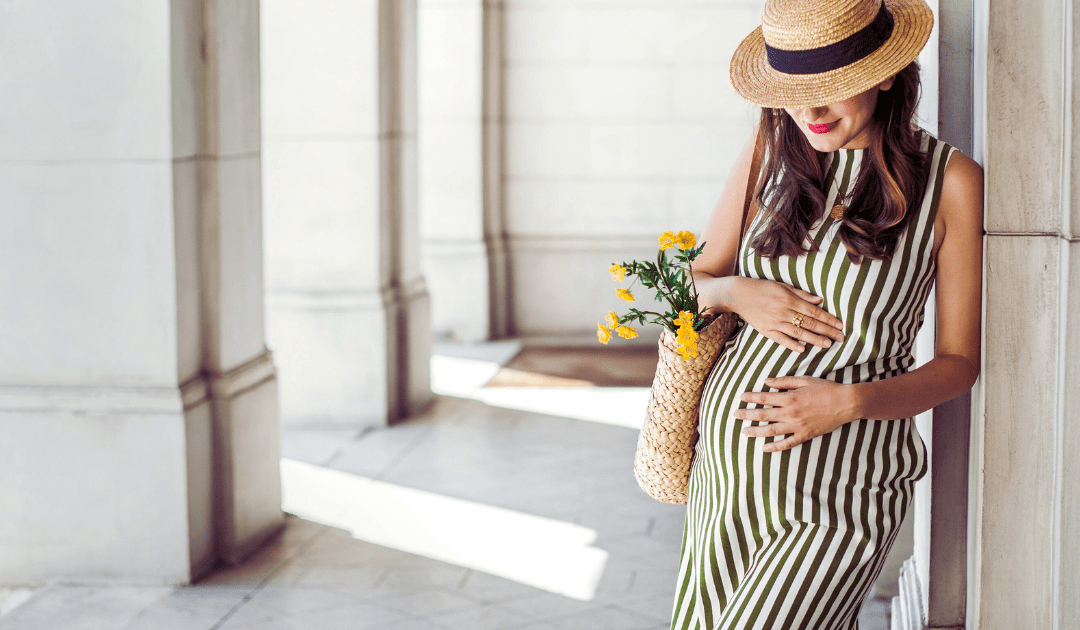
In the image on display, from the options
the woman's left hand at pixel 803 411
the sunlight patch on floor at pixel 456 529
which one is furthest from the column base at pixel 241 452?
the woman's left hand at pixel 803 411

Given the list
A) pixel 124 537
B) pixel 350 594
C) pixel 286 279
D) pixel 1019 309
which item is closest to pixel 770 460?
pixel 1019 309

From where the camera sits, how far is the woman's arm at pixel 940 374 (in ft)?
7.32

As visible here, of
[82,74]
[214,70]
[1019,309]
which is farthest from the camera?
[214,70]

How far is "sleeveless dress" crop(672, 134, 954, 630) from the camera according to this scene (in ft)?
7.25

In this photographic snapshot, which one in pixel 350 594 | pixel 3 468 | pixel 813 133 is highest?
pixel 813 133

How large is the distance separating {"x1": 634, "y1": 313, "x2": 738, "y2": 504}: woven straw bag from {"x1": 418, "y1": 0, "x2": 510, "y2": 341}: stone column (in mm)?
7933

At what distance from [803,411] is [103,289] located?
10.7 feet

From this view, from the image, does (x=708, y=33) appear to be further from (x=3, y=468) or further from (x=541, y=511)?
(x=3, y=468)

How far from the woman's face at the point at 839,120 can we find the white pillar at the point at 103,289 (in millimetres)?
2995

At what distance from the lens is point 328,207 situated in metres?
7.39

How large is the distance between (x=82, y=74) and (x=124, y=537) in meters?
1.84

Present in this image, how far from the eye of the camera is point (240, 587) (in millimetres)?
4707

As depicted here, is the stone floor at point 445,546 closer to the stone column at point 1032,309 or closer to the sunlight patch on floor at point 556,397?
the sunlight patch on floor at point 556,397

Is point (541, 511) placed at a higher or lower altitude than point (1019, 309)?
lower
